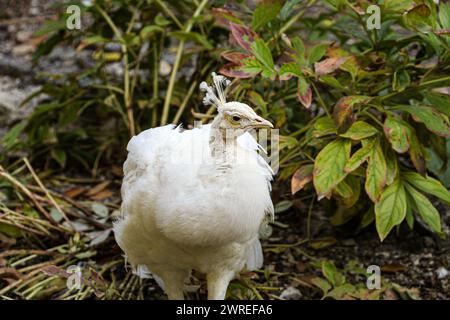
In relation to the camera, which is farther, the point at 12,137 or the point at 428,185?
the point at 12,137

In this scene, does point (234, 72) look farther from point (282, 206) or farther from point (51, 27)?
point (51, 27)

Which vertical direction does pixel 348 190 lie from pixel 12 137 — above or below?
below

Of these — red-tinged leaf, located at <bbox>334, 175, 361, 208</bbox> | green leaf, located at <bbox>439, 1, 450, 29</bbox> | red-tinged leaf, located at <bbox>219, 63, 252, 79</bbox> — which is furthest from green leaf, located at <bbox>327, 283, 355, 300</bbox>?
green leaf, located at <bbox>439, 1, 450, 29</bbox>

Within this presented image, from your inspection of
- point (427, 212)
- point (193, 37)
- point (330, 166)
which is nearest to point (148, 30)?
point (193, 37)

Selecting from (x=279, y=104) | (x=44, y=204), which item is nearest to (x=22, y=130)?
(x=44, y=204)

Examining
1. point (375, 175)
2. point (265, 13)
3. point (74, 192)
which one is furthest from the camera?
point (74, 192)

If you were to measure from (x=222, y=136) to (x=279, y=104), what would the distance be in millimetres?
799

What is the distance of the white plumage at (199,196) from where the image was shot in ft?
5.68

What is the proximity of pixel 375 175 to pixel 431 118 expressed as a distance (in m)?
0.23

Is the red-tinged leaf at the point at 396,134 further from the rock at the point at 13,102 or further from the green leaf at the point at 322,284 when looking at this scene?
the rock at the point at 13,102

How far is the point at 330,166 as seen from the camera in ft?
6.54

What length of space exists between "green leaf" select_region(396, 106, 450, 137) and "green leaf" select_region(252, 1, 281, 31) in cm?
47

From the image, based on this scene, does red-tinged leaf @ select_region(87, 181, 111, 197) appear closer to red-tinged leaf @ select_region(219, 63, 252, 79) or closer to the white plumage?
the white plumage

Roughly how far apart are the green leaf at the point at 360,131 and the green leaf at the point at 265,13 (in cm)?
42
